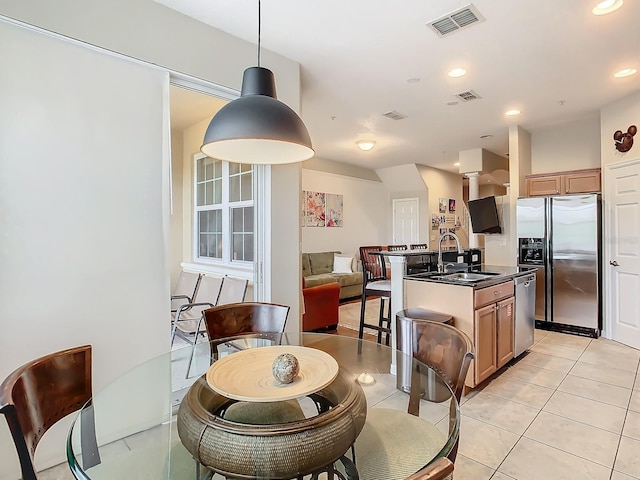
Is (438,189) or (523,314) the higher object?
(438,189)

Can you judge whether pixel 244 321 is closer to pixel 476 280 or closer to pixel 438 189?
pixel 476 280

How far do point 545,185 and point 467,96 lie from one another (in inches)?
84.4

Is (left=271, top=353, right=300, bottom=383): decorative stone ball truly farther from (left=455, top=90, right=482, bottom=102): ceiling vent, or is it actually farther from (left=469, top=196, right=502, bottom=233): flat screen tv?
(left=469, top=196, right=502, bottom=233): flat screen tv

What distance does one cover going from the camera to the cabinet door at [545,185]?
16.9 ft

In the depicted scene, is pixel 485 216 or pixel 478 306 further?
pixel 485 216

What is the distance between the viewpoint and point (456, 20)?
261 centimetres

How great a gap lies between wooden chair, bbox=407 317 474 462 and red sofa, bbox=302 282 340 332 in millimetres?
2720

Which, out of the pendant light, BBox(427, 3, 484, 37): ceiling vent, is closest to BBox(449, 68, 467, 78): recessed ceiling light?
BBox(427, 3, 484, 37): ceiling vent

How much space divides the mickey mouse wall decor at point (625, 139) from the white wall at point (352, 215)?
4.86 m

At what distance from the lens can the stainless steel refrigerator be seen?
14.7 feet

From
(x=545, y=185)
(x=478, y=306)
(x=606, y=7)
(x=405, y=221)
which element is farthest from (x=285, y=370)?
(x=405, y=221)

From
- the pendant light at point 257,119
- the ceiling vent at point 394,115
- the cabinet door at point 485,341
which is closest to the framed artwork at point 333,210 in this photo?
the ceiling vent at point 394,115

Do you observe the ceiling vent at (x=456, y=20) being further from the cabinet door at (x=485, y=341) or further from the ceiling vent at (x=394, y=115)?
the cabinet door at (x=485, y=341)

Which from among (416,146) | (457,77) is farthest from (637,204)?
(416,146)
